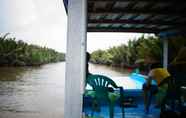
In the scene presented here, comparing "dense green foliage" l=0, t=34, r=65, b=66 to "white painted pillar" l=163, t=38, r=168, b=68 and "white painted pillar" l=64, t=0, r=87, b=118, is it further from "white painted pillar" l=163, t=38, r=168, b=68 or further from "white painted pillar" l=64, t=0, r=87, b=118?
"white painted pillar" l=64, t=0, r=87, b=118

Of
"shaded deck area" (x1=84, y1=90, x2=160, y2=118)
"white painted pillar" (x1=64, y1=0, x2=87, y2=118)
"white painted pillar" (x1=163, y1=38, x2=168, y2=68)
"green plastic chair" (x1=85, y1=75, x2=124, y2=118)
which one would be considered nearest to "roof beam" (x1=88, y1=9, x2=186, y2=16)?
"shaded deck area" (x1=84, y1=90, x2=160, y2=118)

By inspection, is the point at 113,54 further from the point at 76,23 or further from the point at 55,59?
the point at 76,23

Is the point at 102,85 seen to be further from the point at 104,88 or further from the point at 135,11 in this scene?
the point at 135,11

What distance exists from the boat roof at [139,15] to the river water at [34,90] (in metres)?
1.39

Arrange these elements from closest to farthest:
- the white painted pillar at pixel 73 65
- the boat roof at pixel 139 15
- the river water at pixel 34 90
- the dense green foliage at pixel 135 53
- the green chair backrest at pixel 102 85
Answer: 1. the white painted pillar at pixel 73 65
2. the green chair backrest at pixel 102 85
3. the boat roof at pixel 139 15
4. the river water at pixel 34 90
5. the dense green foliage at pixel 135 53

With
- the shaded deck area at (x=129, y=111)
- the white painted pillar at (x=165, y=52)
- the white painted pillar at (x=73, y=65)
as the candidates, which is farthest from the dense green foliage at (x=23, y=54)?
the white painted pillar at (x=73, y=65)

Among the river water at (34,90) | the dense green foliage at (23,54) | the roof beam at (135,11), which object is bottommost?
the river water at (34,90)

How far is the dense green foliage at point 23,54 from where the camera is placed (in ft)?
23.0

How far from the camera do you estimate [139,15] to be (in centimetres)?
518

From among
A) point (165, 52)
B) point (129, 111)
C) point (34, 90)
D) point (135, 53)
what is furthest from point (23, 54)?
point (129, 111)

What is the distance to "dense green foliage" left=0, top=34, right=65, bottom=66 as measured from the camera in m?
7.01

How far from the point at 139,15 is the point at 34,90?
3.87 m

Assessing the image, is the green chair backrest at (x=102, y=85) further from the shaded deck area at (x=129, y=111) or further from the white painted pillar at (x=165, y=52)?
the white painted pillar at (x=165, y=52)

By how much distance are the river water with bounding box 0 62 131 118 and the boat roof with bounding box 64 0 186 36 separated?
1.39 metres
